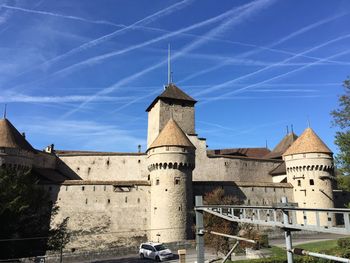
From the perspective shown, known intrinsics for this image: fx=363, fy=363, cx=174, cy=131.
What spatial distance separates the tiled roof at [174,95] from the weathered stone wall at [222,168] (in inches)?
213

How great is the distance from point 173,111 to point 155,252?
22.3 metres

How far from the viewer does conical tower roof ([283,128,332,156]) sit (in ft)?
120

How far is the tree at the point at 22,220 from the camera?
23.4 m

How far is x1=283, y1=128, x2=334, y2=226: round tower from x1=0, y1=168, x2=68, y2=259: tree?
76.5 feet

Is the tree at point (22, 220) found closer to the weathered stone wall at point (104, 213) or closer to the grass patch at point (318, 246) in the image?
the weathered stone wall at point (104, 213)

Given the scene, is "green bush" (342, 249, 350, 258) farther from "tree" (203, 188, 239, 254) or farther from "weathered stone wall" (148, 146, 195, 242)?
"weathered stone wall" (148, 146, 195, 242)

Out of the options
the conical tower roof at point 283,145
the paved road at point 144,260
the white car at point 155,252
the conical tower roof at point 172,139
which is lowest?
the paved road at point 144,260

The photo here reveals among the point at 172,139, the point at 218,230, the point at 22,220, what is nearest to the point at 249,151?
the point at 172,139

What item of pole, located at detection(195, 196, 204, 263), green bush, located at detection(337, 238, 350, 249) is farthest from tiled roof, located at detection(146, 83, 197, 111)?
pole, located at detection(195, 196, 204, 263)

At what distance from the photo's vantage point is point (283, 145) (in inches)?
1951

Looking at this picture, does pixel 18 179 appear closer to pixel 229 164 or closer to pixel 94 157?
pixel 94 157

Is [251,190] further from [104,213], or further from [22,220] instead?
[22,220]

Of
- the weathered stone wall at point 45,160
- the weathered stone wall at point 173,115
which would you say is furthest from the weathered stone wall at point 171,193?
the weathered stone wall at point 45,160

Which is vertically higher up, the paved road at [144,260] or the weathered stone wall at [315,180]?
the weathered stone wall at [315,180]
